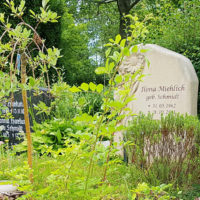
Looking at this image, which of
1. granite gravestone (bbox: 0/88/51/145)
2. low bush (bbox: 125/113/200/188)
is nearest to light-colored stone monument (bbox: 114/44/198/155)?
low bush (bbox: 125/113/200/188)

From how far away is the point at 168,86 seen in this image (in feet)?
18.3

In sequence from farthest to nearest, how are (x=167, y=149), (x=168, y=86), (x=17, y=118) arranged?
(x=17, y=118) < (x=168, y=86) < (x=167, y=149)

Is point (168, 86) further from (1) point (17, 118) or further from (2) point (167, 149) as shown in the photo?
(1) point (17, 118)

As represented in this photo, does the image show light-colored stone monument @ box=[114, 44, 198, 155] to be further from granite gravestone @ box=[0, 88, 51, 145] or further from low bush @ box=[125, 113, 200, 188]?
granite gravestone @ box=[0, 88, 51, 145]

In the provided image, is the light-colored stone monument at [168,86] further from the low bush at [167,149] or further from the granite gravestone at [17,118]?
the granite gravestone at [17,118]

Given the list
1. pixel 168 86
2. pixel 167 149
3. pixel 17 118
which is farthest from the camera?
pixel 17 118

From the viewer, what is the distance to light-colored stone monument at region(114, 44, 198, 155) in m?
5.39

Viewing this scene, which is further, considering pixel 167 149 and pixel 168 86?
pixel 168 86

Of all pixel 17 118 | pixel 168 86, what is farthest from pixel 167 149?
pixel 17 118

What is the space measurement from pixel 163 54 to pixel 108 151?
3.44 metres

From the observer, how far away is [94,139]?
7.30 ft

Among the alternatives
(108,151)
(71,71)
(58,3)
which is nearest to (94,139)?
(108,151)

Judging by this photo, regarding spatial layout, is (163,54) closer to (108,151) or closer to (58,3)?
(108,151)

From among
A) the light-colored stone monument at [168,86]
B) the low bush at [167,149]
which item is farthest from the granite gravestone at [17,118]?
the low bush at [167,149]
